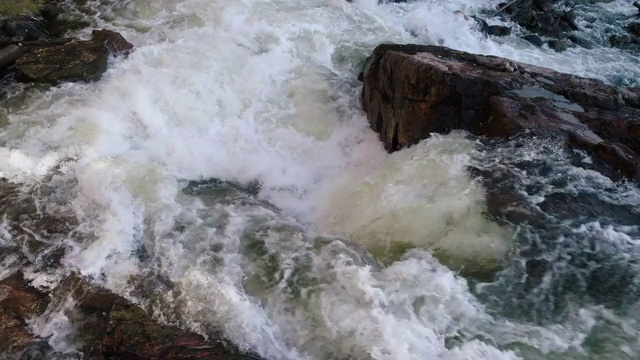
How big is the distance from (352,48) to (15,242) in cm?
650

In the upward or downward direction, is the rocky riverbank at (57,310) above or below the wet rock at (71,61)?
below

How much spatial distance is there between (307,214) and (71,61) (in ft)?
16.2

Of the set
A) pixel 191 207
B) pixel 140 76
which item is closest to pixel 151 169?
pixel 191 207

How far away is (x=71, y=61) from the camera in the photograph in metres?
8.40

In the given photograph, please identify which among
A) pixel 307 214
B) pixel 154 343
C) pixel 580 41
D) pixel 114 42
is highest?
pixel 114 42

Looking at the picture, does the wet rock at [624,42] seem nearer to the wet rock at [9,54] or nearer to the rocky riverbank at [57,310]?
the rocky riverbank at [57,310]

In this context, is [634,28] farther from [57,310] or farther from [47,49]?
[57,310]

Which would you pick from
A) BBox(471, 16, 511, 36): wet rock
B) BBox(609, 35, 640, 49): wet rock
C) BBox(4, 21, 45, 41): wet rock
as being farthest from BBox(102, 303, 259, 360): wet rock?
BBox(609, 35, 640, 49): wet rock

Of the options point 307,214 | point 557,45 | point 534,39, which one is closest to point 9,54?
point 307,214

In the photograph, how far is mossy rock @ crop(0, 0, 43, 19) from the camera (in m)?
9.66

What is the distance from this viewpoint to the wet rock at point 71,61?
8.18 metres

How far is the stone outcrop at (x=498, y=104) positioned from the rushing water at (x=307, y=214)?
0.25 meters

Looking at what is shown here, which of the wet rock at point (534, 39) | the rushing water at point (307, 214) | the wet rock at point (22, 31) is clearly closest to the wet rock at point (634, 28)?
the wet rock at point (534, 39)

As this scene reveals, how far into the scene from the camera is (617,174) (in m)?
5.64
